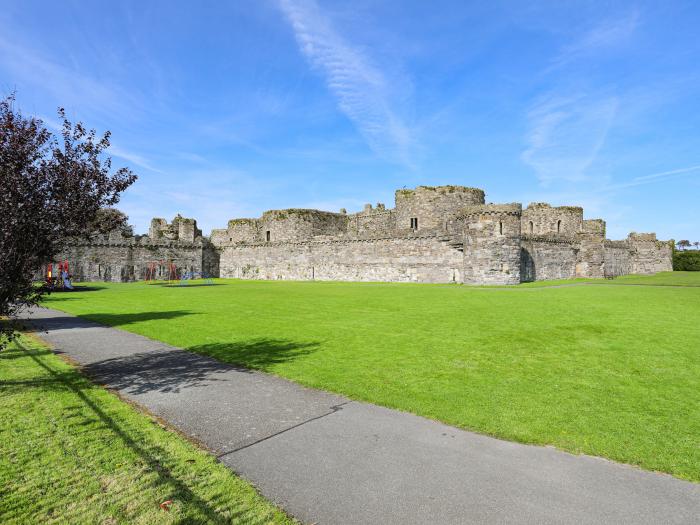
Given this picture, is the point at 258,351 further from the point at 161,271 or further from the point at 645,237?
the point at 645,237

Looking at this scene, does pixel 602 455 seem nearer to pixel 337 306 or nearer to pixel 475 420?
pixel 475 420

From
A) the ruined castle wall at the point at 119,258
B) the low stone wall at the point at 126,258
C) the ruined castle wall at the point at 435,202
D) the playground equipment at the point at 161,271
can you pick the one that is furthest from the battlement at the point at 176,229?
the ruined castle wall at the point at 435,202

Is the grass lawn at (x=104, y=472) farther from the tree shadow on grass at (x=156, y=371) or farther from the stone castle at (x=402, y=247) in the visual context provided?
the stone castle at (x=402, y=247)

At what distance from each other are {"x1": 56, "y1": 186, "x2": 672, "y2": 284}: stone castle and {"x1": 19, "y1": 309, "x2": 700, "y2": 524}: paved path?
27.3 m

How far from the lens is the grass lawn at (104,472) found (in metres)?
3.16

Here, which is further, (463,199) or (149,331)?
(463,199)

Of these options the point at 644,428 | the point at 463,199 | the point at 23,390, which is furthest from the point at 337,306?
the point at 463,199

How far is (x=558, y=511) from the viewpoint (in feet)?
10.5

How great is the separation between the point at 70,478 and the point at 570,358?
8.06 metres

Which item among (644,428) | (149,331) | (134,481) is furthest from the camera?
(149,331)

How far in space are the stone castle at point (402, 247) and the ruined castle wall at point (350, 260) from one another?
0.09 m

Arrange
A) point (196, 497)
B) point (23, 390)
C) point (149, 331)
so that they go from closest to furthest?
1. point (196, 497)
2. point (23, 390)
3. point (149, 331)

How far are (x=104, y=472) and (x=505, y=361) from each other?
6538 mm

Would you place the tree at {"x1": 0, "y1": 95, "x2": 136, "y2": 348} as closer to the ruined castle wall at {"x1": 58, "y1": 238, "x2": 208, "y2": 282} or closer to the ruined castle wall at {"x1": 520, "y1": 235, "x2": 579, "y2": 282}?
the ruined castle wall at {"x1": 520, "y1": 235, "x2": 579, "y2": 282}
